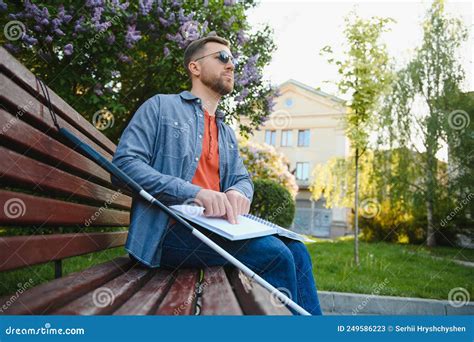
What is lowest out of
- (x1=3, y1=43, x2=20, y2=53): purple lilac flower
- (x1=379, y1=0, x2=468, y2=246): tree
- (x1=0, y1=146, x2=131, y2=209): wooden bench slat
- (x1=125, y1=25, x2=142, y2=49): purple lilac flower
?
(x1=0, y1=146, x2=131, y2=209): wooden bench slat

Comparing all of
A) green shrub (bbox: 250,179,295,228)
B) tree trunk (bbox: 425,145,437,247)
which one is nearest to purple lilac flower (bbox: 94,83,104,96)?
green shrub (bbox: 250,179,295,228)

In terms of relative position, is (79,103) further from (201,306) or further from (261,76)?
(201,306)

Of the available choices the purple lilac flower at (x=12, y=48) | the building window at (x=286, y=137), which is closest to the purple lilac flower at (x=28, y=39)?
the purple lilac flower at (x=12, y=48)

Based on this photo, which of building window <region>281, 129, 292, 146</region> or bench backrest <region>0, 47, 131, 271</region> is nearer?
bench backrest <region>0, 47, 131, 271</region>

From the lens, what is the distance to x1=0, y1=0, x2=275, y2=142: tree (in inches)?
134

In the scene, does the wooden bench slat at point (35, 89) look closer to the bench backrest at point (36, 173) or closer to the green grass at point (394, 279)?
the bench backrest at point (36, 173)

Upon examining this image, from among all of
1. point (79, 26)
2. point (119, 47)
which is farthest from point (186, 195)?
point (119, 47)

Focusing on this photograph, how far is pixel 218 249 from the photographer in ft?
5.28

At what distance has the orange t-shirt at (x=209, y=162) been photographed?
2303mm

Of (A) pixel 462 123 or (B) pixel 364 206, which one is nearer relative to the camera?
(A) pixel 462 123

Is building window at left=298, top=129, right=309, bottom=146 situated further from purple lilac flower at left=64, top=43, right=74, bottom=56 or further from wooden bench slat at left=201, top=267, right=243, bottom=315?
wooden bench slat at left=201, top=267, right=243, bottom=315

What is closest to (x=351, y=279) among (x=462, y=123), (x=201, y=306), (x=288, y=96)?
(x=201, y=306)

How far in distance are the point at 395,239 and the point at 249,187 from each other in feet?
52.0

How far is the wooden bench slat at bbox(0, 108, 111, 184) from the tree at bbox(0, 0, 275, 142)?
1.72 m
